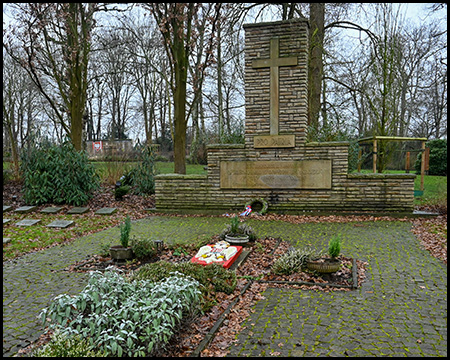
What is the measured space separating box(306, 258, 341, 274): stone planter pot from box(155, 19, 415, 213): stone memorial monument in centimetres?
533

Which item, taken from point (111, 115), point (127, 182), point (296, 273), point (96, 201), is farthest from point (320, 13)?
point (111, 115)

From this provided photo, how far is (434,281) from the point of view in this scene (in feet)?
17.4

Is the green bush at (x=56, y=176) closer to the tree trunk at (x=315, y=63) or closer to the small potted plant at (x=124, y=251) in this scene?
the small potted plant at (x=124, y=251)

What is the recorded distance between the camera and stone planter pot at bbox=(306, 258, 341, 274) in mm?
5492

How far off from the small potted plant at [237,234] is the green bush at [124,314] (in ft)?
11.2

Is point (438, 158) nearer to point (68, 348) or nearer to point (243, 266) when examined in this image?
point (243, 266)

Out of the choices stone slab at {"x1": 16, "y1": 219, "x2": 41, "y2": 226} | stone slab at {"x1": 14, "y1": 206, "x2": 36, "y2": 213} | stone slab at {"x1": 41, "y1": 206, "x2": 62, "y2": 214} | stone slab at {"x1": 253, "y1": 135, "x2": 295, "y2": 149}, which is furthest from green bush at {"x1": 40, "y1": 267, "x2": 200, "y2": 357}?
stone slab at {"x1": 14, "y1": 206, "x2": 36, "y2": 213}

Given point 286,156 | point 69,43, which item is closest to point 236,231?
point 286,156

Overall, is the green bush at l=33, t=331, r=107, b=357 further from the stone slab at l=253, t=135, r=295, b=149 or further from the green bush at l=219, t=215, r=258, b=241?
the stone slab at l=253, t=135, r=295, b=149

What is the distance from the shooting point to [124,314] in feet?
10.9

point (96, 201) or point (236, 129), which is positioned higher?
point (236, 129)

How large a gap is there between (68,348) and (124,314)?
493 mm

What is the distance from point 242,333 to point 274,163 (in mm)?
7558

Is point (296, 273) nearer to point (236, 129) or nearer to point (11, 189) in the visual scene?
point (236, 129)
